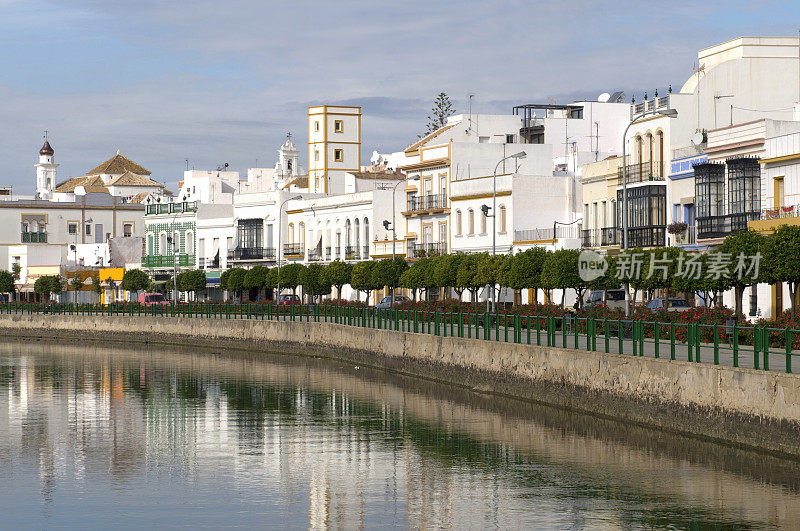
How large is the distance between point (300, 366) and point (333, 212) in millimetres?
38285

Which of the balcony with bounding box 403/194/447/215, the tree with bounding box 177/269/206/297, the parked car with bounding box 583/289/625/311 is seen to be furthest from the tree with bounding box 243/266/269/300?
the parked car with bounding box 583/289/625/311

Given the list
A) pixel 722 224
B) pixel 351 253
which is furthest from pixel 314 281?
pixel 722 224

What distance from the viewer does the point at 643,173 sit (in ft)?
214

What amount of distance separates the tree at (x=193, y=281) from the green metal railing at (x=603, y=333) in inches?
1217

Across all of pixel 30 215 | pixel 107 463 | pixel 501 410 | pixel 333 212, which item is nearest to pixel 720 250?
pixel 501 410

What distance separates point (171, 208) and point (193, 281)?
1791 cm

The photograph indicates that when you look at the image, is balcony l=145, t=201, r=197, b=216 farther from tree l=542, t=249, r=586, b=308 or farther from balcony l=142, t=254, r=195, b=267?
tree l=542, t=249, r=586, b=308

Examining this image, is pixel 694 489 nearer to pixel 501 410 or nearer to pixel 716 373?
pixel 716 373

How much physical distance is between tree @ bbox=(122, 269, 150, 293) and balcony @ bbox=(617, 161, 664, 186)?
174 ft

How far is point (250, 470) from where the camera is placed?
28328 millimetres

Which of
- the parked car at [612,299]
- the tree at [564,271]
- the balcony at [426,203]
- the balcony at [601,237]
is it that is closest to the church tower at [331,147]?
the balcony at [426,203]

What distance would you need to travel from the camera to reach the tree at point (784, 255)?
1567 inches

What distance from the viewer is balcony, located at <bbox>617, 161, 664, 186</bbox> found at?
6406cm

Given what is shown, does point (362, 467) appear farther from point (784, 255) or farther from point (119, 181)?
point (119, 181)
